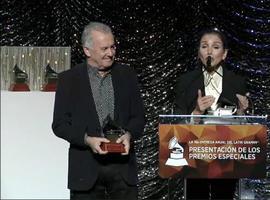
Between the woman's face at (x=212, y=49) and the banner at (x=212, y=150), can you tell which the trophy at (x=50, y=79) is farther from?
the banner at (x=212, y=150)

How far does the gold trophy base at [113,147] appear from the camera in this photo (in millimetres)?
2604

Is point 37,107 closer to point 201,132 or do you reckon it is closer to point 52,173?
point 52,173

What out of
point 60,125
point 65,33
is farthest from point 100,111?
point 65,33

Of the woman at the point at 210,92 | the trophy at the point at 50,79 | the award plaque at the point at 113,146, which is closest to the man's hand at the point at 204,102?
the woman at the point at 210,92

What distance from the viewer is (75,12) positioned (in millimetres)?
4223

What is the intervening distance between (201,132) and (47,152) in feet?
5.00

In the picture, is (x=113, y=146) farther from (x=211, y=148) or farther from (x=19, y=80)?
(x=19, y=80)

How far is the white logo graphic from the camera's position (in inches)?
101

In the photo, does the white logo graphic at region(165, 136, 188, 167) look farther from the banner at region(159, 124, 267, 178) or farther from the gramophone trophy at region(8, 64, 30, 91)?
the gramophone trophy at region(8, 64, 30, 91)

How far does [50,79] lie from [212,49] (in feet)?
4.99

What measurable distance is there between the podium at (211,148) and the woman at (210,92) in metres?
0.19

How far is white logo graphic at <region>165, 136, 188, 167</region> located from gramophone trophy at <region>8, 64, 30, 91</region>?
1780 mm

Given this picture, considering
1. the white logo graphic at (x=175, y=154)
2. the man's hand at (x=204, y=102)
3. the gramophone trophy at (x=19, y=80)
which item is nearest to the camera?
the white logo graphic at (x=175, y=154)

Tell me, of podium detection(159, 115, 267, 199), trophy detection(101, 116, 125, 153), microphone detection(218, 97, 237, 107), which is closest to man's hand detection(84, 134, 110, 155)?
trophy detection(101, 116, 125, 153)
